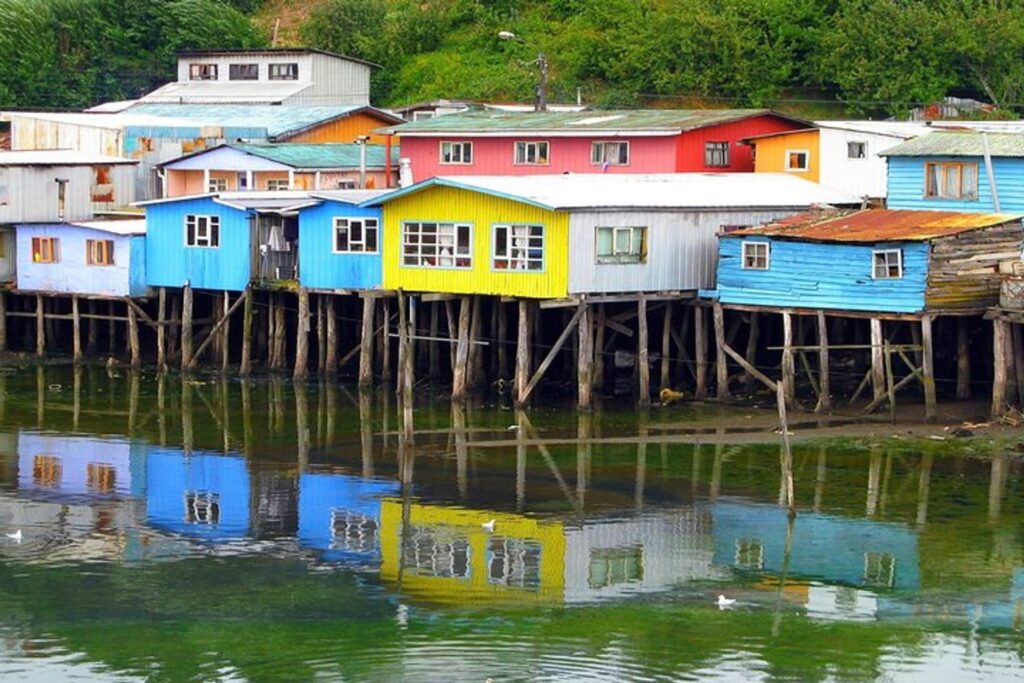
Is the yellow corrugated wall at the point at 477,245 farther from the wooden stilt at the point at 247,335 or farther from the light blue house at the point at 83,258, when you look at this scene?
the light blue house at the point at 83,258

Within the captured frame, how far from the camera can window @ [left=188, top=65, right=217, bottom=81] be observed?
7081cm

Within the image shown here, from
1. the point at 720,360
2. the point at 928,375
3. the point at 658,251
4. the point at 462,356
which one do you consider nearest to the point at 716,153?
the point at 658,251

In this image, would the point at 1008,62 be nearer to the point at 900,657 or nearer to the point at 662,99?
the point at 662,99

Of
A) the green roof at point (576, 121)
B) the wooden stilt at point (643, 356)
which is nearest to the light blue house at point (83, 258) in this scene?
the green roof at point (576, 121)

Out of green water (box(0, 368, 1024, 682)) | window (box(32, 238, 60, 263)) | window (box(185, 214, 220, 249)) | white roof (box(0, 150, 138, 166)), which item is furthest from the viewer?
white roof (box(0, 150, 138, 166))

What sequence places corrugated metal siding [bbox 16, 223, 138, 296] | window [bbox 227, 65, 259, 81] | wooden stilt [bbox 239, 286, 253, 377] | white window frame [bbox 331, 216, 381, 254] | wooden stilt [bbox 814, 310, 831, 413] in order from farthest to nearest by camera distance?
A: window [bbox 227, 65, 259, 81], corrugated metal siding [bbox 16, 223, 138, 296], wooden stilt [bbox 239, 286, 253, 377], white window frame [bbox 331, 216, 381, 254], wooden stilt [bbox 814, 310, 831, 413]

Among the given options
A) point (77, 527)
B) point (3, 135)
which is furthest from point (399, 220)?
point (3, 135)

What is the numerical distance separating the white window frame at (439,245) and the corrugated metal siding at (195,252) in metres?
5.21

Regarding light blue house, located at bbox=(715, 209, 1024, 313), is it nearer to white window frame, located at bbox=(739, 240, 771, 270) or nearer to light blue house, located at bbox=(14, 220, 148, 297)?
white window frame, located at bbox=(739, 240, 771, 270)

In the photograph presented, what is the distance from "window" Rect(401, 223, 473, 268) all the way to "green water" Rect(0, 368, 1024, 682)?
3.14 metres

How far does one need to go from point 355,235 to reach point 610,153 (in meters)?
8.10

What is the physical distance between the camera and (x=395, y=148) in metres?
60.2

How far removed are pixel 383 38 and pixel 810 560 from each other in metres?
49.8

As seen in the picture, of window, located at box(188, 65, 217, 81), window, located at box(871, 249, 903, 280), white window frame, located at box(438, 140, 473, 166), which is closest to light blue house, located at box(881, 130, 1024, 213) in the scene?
window, located at box(871, 249, 903, 280)
